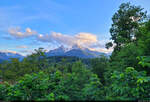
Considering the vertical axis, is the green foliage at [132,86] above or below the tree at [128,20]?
below

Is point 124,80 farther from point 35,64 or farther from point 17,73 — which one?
point 17,73

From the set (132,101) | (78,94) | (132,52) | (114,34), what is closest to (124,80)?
(132,101)

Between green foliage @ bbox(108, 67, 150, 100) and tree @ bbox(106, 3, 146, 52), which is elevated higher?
tree @ bbox(106, 3, 146, 52)

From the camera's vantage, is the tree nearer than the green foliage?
No

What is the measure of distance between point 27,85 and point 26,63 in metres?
11.2

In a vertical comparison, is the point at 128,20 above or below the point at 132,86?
above

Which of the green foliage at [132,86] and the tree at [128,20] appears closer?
the green foliage at [132,86]

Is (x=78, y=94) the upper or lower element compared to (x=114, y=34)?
lower

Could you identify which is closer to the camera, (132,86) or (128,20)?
(132,86)

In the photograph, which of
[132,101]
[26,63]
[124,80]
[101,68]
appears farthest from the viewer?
[101,68]

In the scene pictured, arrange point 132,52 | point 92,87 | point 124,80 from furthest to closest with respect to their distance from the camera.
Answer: point 132,52 → point 92,87 → point 124,80

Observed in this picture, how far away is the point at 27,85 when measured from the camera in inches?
123

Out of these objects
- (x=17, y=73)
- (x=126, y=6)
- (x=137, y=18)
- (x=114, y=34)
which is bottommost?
(x=17, y=73)

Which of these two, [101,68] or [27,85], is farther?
[101,68]
